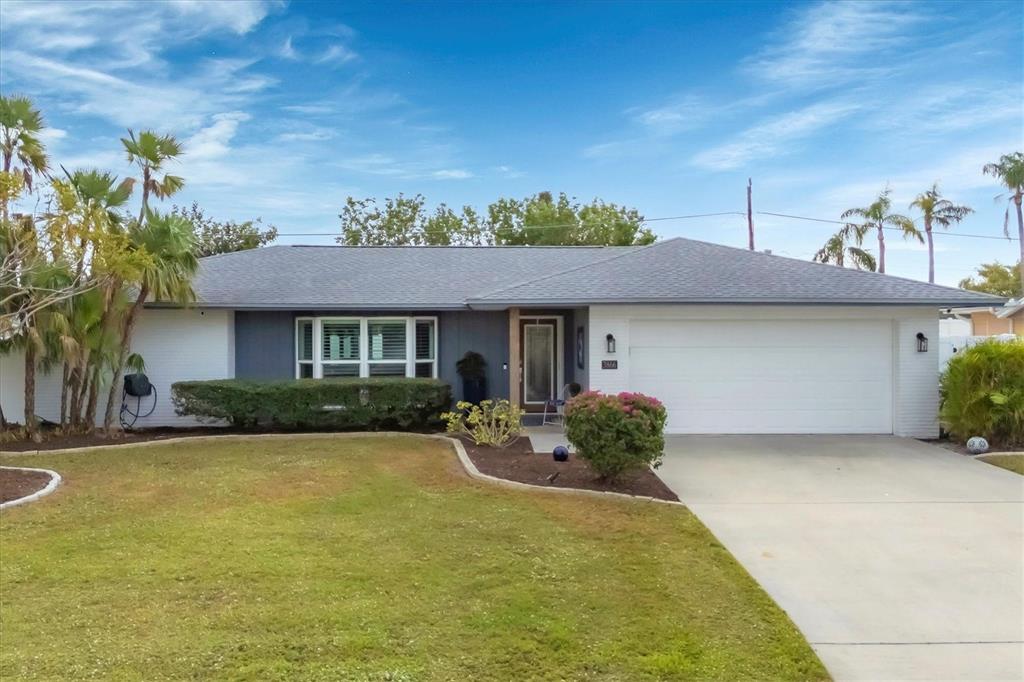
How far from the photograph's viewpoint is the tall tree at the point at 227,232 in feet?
112

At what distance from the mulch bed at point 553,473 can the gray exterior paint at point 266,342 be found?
5156 millimetres

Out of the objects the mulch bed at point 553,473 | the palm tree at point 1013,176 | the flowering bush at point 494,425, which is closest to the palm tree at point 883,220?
the palm tree at point 1013,176

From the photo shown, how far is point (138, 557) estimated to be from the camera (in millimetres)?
5543

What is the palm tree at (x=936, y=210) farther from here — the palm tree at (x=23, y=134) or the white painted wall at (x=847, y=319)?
the palm tree at (x=23, y=134)

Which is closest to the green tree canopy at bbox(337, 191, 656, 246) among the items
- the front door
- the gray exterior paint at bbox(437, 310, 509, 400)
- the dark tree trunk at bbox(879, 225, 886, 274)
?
the dark tree trunk at bbox(879, 225, 886, 274)

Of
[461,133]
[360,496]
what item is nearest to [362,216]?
[461,133]

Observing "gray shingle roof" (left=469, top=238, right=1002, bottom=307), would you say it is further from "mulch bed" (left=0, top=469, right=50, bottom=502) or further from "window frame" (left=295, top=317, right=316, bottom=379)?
"mulch bed" (left=0, top=469, right=50, bottom=502)

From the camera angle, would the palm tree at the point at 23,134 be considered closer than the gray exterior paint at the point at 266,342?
Yes

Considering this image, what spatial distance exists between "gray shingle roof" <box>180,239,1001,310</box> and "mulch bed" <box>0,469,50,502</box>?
4.44 metres

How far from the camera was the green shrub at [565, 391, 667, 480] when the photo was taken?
7711mm

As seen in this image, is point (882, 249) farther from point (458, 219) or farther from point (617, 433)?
point (617, 433)

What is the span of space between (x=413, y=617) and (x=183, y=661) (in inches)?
A: 51.9

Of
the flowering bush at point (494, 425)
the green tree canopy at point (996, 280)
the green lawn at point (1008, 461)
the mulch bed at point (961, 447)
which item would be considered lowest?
the green lawn at point (1008, 461)

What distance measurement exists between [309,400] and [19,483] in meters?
4.47
